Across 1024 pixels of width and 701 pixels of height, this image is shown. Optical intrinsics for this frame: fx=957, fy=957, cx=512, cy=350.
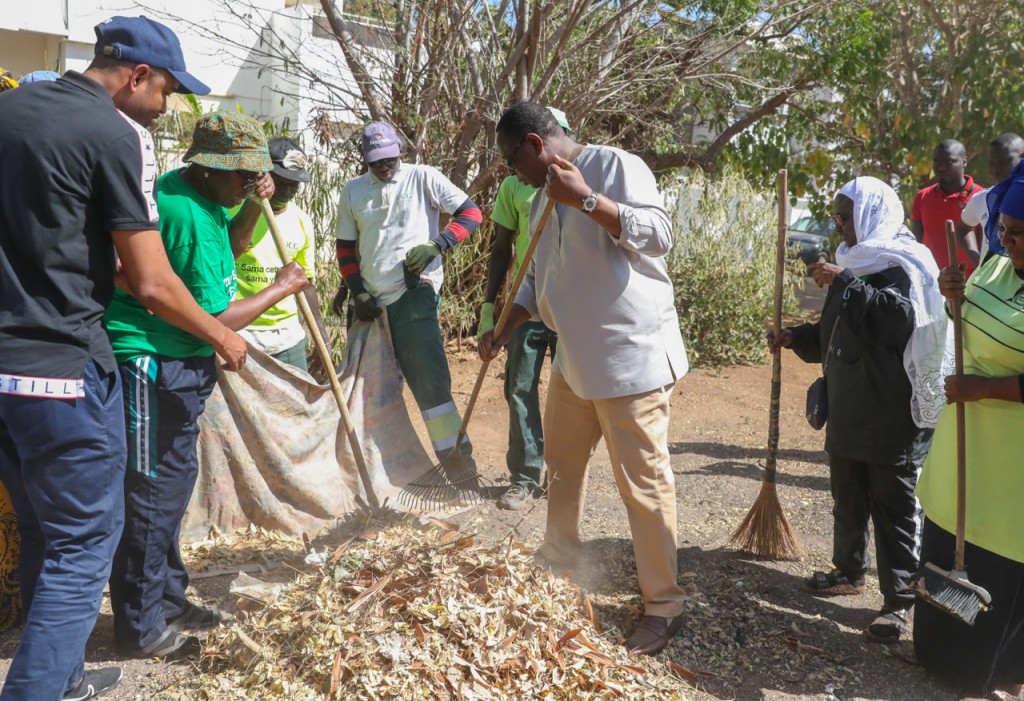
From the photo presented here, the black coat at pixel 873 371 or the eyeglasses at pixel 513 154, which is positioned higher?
the eyeglasses at pixel 513 154

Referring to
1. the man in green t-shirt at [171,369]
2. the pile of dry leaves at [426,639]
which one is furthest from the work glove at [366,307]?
the pile of dry leaves at [426,639]

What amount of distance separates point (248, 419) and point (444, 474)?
102 centimetres

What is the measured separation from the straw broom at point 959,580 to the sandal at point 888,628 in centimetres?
51

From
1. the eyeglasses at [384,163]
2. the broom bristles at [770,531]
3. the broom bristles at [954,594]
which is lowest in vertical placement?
the broom bristles at [770,531]

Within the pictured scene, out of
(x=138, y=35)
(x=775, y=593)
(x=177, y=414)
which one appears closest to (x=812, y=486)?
(x=775, y=593)

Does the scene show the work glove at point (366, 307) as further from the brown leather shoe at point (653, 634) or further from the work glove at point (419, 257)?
the brown leather shoe at point (653, 634)

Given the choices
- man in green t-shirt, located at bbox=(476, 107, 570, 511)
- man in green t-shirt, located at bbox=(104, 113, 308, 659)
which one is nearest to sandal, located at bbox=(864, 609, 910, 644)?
man in green t-shirt, located at bbox=(476, 107, 570, 511)

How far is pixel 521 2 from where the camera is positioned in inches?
268

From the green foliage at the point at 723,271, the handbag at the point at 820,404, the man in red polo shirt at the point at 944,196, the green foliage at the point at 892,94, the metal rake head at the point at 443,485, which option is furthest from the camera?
the green foliage at the point at 723,271

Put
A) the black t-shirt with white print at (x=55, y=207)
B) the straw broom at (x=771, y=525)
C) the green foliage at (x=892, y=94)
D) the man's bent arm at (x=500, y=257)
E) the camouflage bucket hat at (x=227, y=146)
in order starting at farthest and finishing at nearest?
the green foliage at (x=892, y=94), the man's bent arm at (x=500, y=257), the straw broom at (x=771, y=525), the camouflage bucket hat at (x=227, y=146), the black t-shirt with white print at (x=55, y=207)

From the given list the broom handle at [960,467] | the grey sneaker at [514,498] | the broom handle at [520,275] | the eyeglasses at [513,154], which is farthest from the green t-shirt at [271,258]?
the broom handle at [960,467]

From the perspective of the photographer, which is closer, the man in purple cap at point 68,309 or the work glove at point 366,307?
the man in purple cap at point 68,309

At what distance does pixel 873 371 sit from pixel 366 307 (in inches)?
107

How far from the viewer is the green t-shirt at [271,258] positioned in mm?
4844
